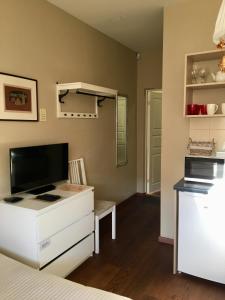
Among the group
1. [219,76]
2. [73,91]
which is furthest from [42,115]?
[219,76]

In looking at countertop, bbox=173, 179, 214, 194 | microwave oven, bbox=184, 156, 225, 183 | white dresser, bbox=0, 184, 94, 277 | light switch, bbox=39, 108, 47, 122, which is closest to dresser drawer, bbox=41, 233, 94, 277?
white dresser, bbox=0, 184, 94, 277

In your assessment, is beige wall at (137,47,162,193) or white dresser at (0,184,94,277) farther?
→ beige wall at (137,47,162,193)

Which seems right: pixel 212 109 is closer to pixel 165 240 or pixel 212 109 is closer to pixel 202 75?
pixel 202 75

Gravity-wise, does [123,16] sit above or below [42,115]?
above

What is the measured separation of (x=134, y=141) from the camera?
16.3ft

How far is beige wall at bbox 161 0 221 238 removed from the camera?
2740 mm

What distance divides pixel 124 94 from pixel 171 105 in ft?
5.43

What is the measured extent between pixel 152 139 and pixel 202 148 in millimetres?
2437

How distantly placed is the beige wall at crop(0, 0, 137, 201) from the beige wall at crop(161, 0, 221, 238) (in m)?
1.10

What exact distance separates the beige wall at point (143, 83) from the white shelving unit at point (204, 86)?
1890 millimetres

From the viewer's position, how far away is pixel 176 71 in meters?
2.91

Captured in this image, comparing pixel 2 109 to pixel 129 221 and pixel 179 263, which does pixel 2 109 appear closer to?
pixel 179 263

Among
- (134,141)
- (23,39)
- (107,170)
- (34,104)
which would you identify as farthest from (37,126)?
(134,141)

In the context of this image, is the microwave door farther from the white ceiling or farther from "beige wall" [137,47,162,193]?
"beige wall" [137,47,162,193]
